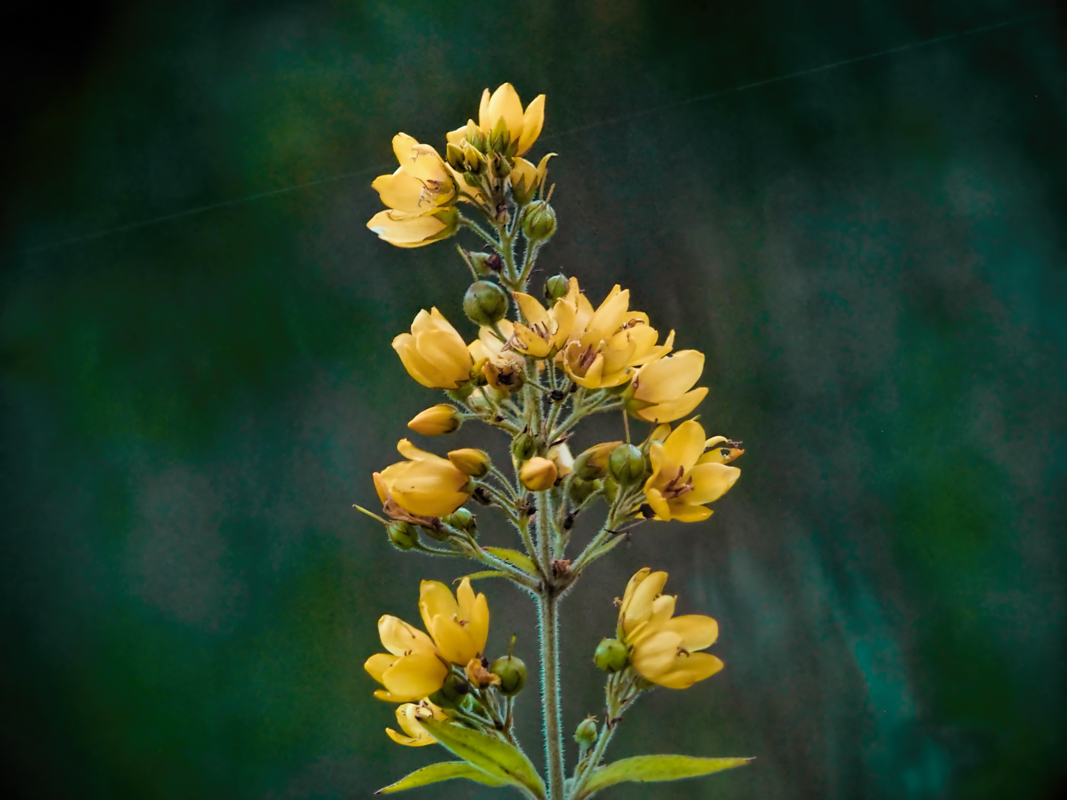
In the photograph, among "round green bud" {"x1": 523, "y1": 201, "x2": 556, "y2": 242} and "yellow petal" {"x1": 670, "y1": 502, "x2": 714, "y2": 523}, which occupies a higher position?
"round green bud" {"x1": 523, "y1": 201, "x2": 556, "y2": 242}

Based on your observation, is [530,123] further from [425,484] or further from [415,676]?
[415,676]

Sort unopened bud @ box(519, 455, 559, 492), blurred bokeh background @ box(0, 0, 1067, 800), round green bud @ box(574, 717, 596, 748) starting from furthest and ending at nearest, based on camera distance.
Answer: blurred bokeh background @ box(0, 0, 1067, 800), round green bud @ box(574, 717, 596, 748), unopened bud @ box(519, 455, 559, 492)

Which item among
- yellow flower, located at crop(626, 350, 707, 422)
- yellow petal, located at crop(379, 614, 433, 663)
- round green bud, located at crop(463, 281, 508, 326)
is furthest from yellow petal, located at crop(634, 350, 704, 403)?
yellow petal, located at crop(379, 614, 433, 663)

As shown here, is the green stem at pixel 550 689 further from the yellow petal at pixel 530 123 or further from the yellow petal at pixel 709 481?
the yellow petal at pixel 530 123

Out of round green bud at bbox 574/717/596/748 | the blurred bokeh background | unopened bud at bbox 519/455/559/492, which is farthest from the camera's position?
the blurred bokeh background

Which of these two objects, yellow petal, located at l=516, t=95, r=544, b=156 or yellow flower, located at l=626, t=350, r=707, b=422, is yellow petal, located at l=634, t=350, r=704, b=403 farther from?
yellow petal, located at l=516, t=95, r=544, b=156

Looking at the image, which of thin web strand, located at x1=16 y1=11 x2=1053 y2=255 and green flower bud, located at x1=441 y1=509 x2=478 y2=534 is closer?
green flower bud, located at x1=441 y1=509 x2=478 y2=534

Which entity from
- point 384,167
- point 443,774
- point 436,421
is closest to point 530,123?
point 436,421
